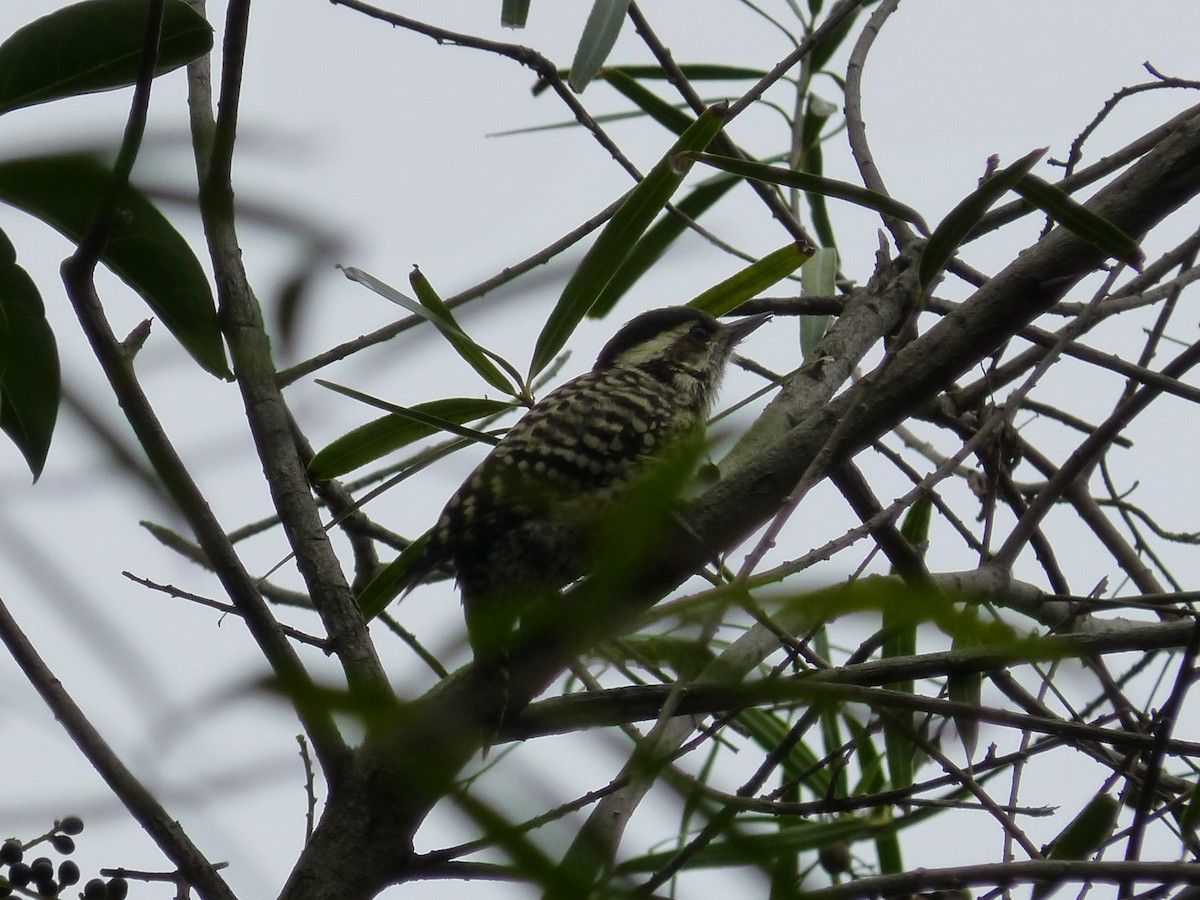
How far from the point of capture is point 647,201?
7.78 ft

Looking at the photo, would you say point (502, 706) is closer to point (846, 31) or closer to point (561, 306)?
point (561, 306)

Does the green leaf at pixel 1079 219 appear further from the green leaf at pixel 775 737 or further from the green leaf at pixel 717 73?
the green leaf at pixel 717 73

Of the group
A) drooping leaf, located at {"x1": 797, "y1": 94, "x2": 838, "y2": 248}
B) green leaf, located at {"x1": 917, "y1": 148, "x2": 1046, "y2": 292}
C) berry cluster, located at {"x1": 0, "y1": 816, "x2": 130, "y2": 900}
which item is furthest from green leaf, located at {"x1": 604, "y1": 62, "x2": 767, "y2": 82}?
berry cluster, located at {"x1": 0, "y1": 816, "x2": 130, "y2": 900}

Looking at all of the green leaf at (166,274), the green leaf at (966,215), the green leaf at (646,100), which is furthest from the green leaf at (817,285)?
the green leaf at (166,274)

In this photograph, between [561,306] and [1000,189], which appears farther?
[561,306]

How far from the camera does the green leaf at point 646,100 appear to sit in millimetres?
3617

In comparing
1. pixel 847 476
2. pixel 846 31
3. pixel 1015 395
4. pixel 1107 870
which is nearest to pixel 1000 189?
pixel 1015 395

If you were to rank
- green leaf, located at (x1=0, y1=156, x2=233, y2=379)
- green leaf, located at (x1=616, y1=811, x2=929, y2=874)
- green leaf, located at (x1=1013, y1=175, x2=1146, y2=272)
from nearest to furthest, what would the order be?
1. green leaf, located at (x1=616, y1=811, x2=929, y2=874)
2. green leaf, located at (x1=0, y1=156, x2=233, y2=379)
3. green leaf, located at (x1=1013, y1=175, x2=1146, y2=272)

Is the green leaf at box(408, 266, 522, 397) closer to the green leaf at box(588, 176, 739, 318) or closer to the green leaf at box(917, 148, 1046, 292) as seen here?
the green leaf at box(588, 176, 739, 318)

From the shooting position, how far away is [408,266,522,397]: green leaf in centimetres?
223

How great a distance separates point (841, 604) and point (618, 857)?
27cm

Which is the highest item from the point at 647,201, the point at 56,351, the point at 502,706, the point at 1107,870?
the point at 647,201

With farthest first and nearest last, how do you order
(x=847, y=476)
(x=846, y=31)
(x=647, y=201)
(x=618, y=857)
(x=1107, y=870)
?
(x=846, y=31), (x=847, y=476), (x=647, y=201), (x=1107, y=870), (x=618, y=857)

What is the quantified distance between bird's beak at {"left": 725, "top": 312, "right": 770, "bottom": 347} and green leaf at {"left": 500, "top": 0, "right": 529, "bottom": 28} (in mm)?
1744
